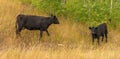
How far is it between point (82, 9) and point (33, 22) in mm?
3872

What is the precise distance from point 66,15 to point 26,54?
41.5 feet

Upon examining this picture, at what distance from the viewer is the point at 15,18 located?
20.5 metres

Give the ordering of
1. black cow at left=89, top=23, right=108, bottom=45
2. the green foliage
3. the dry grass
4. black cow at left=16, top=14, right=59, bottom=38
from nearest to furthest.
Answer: the dry grass → black cow at left=16, top=14, right=59, bottom=38 → black cow at left=89, top=23, right=108, bottom=45 → the green foliage

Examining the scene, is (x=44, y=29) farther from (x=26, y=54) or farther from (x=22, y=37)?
(x=26, y=54)

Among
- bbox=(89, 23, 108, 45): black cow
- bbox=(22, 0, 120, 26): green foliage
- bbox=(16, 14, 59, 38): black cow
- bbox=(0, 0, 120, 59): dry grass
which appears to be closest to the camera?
bbox=(0, 0, 120, 59): dry grass

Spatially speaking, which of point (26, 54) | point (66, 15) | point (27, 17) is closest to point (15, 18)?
point (27, 17)

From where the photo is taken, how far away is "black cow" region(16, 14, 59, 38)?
63.0 ft

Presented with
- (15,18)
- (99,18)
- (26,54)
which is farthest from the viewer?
(99,18)

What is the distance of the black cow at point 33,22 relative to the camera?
63.0 feet

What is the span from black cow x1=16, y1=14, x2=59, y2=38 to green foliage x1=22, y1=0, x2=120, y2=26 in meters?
1.81

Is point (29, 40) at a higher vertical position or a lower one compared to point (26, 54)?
lower

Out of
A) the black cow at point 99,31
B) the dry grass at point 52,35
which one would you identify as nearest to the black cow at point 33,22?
the dry grass at point 52,35

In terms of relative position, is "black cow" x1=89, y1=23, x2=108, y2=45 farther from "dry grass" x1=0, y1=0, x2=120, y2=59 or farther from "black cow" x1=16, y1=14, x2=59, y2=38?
"black cow" x1=16, y1=14, x2=59, y2=38

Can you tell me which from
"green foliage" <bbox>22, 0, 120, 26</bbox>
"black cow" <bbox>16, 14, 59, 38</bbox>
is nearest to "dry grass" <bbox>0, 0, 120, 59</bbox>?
"black cow" <bbox>16, 14, 59, 38</bbox>
